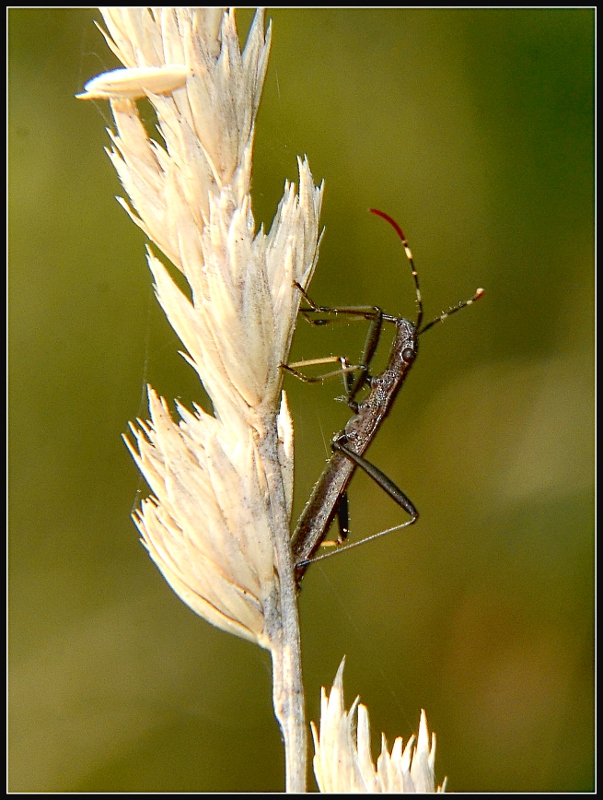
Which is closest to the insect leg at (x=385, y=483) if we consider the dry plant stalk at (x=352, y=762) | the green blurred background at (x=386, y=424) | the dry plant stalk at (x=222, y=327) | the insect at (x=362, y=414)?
the insect at (x=362, y=414)

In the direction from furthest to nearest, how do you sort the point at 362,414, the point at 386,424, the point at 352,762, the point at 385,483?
the point at 386,424 → the point at 362,414 → the point at 385,483 → the point at 352,762

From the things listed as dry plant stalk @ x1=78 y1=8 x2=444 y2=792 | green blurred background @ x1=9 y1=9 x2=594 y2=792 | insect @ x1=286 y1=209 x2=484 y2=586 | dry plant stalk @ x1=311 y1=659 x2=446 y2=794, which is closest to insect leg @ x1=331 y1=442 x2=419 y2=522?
insect @ x1=286 y1=209 x2=484 y2=586

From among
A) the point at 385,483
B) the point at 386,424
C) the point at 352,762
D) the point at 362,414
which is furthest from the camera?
the point at 386,424

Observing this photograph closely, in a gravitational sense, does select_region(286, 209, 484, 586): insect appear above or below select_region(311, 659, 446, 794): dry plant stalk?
above

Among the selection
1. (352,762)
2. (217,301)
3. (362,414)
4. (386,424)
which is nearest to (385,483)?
(362,414)

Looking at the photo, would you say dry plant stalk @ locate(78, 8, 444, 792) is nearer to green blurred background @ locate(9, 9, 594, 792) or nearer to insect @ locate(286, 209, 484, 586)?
insect @ locate(286, 209, 484, 586)

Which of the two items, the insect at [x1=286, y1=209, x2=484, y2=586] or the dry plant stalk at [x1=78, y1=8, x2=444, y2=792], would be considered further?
the insect at [x1=286, y1=209, x2=484, y2=586]

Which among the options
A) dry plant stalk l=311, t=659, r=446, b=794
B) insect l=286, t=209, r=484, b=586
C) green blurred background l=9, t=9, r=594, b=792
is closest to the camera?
dry plant stalk l=311, t=659, r=446, b=794

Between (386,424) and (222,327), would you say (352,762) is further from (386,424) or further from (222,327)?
(386,424)
